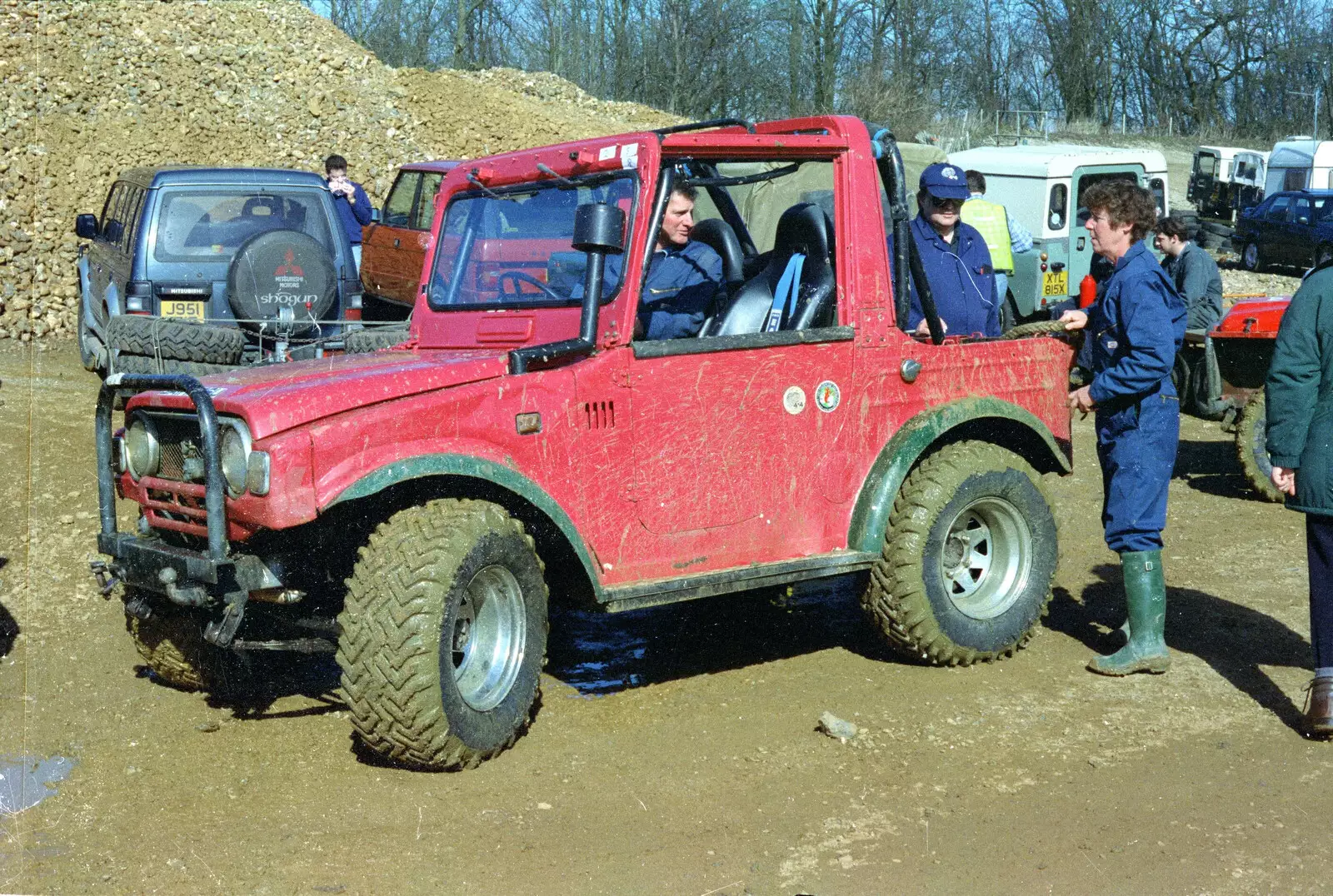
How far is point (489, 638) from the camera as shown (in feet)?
15.7

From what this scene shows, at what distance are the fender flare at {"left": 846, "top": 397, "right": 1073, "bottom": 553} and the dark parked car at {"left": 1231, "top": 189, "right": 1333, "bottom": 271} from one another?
23.0 meters

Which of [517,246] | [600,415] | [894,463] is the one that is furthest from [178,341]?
[894,463]

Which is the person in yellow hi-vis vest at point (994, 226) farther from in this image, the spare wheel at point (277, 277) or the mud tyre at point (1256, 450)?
the spare wheel at point (277, 277)

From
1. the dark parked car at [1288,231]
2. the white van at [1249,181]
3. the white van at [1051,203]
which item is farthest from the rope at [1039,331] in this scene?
the white van at [1249,181]

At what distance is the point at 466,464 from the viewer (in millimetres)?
4449

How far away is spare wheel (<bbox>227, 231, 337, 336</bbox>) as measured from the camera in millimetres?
9234

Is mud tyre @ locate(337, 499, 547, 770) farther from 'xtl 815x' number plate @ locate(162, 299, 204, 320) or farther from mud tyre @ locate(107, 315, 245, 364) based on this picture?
'xtl 815x' number plate @ locate(162, 299, 204, 320)

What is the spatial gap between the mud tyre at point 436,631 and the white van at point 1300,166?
3177 centimetres

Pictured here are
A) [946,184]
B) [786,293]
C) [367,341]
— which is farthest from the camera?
[367,341]

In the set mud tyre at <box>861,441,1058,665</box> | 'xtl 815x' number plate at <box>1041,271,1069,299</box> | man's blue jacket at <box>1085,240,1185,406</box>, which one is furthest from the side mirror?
'xtl 815x' number plate at <box>1041,271,1069,299</box>

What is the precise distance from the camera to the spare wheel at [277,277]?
923 cm

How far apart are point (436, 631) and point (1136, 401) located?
10.0ft

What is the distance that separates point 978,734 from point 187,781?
2.79 metres

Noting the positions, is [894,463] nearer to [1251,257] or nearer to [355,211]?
[355,211]
